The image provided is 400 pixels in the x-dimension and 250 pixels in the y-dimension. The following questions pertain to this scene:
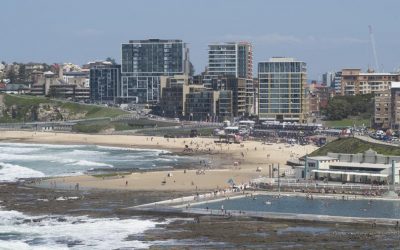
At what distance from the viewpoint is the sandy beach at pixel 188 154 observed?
71062 mm

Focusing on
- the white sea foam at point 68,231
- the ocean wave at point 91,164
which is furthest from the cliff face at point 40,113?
the white sea foam at point 68,231

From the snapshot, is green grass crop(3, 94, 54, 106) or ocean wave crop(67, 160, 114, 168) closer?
ocean wave crop(67, 160, 114, 168)

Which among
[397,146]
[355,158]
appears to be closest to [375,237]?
[355,158]

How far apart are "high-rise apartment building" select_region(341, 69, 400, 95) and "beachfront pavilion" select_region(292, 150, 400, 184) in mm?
95578

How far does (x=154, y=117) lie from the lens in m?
156

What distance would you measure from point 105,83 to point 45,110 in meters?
33.6

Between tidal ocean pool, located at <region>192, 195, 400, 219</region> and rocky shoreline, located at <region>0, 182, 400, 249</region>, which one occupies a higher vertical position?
tidal ocean pool, located at <region>192, 195, 400, 219</region>

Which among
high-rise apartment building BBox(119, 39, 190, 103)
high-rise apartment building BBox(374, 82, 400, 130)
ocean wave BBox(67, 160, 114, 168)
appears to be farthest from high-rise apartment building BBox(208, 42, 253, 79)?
ocean wave BBox(67, 160, 114, 168)

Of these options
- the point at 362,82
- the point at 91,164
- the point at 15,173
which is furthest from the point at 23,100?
the point at 15,173

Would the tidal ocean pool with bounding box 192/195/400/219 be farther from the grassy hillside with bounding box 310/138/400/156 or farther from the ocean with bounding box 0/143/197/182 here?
the ocean with bounding box 0/143/197/182

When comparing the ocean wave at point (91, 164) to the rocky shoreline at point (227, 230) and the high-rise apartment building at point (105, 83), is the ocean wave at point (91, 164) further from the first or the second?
the high-rise apartment building at point (105, 83)

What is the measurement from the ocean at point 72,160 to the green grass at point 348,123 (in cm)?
3418

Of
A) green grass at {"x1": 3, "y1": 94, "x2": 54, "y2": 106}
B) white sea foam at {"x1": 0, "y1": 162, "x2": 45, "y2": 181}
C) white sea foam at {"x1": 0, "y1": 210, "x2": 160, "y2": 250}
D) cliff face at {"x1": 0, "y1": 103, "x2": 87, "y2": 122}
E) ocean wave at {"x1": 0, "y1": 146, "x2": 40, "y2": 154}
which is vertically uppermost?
green grass at {"x1": 3, "y1": 94, "x2": 54, "y2": 106}

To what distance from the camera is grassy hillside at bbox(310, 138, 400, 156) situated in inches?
2963
